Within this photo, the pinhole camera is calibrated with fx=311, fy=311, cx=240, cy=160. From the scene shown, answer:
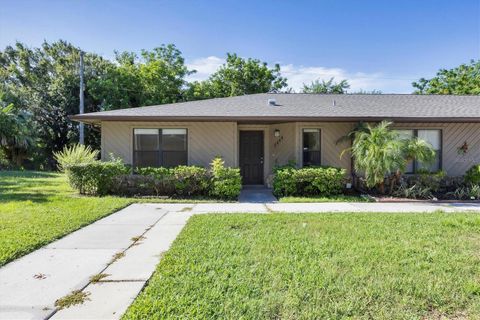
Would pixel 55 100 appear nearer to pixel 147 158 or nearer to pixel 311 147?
pixel 147 158

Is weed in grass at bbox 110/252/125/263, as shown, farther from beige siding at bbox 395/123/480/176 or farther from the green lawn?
beige siding at bbox 395/123/480/176

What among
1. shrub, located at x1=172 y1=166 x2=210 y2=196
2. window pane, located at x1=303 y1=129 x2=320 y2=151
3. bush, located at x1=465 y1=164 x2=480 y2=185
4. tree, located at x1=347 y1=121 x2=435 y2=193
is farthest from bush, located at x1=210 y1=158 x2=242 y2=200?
bush, located at x1=465 y1=164 x2=480 y2=185

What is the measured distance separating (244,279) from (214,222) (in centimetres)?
284

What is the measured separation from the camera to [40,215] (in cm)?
690

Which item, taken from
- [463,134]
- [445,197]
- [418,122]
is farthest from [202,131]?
[463,134]

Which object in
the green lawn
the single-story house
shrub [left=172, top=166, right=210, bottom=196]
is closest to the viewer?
the green lawn

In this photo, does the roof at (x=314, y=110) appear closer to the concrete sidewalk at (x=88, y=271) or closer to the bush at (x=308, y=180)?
the bush at (x=308, y=180)

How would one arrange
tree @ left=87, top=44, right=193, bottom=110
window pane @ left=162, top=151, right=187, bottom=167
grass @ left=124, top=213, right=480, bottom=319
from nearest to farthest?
grass @ left=124, top=213, right=480, bottom=319 < window pane @ left=162, top=151, right=187, bottom=167 < tree @ left=87, top=44, right=193, bottom=110

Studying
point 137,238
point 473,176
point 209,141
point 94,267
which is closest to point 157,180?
point 209,141

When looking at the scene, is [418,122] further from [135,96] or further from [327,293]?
[135,96]

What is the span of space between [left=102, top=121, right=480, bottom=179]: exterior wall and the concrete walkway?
399 centimetres

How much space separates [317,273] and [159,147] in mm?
8406

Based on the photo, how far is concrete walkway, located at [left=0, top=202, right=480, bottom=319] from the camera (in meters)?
3.04

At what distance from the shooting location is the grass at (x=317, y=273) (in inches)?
118
